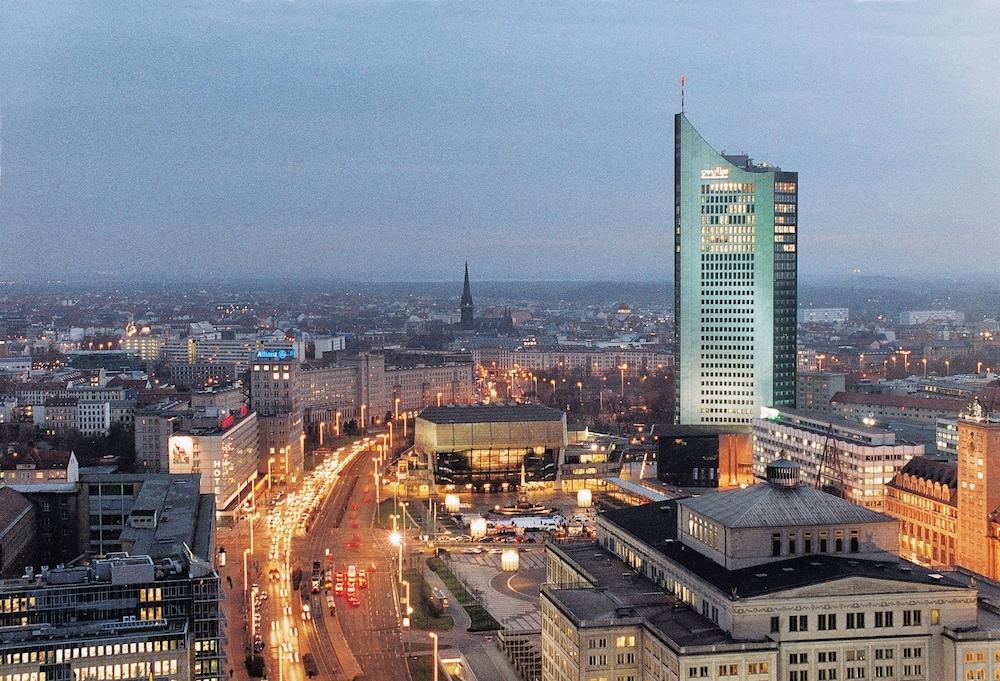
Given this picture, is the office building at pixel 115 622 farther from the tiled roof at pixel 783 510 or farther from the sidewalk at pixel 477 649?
the tiled roof at pixel 783 510

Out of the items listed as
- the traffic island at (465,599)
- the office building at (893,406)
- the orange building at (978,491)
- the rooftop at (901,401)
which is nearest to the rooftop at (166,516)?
the traffic island at (465,599)

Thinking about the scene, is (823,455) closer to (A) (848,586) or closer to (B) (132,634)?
(A) (848,586)

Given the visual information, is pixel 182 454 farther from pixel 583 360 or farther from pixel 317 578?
pixel 583 360

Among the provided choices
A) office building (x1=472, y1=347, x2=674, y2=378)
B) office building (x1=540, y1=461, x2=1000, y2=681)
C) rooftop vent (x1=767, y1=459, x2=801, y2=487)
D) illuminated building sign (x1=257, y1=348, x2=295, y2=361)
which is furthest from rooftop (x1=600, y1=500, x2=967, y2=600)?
office building (x1=472, y1=347, x2=674, y2=378)

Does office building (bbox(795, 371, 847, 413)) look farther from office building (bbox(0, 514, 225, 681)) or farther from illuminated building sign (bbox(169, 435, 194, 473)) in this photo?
office building (bbox(0, 514, 225, 681))

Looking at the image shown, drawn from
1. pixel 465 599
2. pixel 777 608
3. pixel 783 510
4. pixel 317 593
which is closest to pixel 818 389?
pixel 465 599

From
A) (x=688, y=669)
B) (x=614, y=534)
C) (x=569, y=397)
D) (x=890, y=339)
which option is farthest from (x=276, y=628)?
(x=890, y=339)
